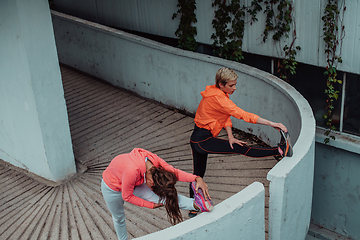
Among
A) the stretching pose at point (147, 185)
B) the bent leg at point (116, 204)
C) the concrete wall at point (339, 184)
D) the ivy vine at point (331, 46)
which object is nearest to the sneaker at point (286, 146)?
the stretching pose at point (147, 185)

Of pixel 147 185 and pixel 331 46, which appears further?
pixel 331 46

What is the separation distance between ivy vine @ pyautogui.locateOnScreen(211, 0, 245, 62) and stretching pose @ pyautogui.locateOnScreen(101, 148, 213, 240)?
4967 mm

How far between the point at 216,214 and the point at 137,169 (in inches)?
32.4

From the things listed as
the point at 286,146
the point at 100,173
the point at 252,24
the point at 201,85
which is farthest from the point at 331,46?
the point at 100,173

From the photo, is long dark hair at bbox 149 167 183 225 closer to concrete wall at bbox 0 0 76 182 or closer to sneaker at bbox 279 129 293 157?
sneaker at bbox 279 129 293 157

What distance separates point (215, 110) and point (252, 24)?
154 inches

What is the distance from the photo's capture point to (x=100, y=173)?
20.3 ft

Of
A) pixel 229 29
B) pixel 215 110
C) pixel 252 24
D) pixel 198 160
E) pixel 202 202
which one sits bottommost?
pixel 198 160

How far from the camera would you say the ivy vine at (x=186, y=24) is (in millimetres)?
8359

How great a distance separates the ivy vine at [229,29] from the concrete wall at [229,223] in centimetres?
509

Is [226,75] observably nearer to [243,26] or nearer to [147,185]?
[147,185]

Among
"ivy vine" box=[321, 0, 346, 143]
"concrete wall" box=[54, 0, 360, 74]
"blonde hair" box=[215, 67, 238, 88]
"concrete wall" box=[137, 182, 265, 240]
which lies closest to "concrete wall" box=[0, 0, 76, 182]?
"blonde hair" box=[215, 67, 238, 88]

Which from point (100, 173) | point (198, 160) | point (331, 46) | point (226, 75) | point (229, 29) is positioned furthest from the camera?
point (229, 29)

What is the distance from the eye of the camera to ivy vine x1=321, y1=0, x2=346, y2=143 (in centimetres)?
634
